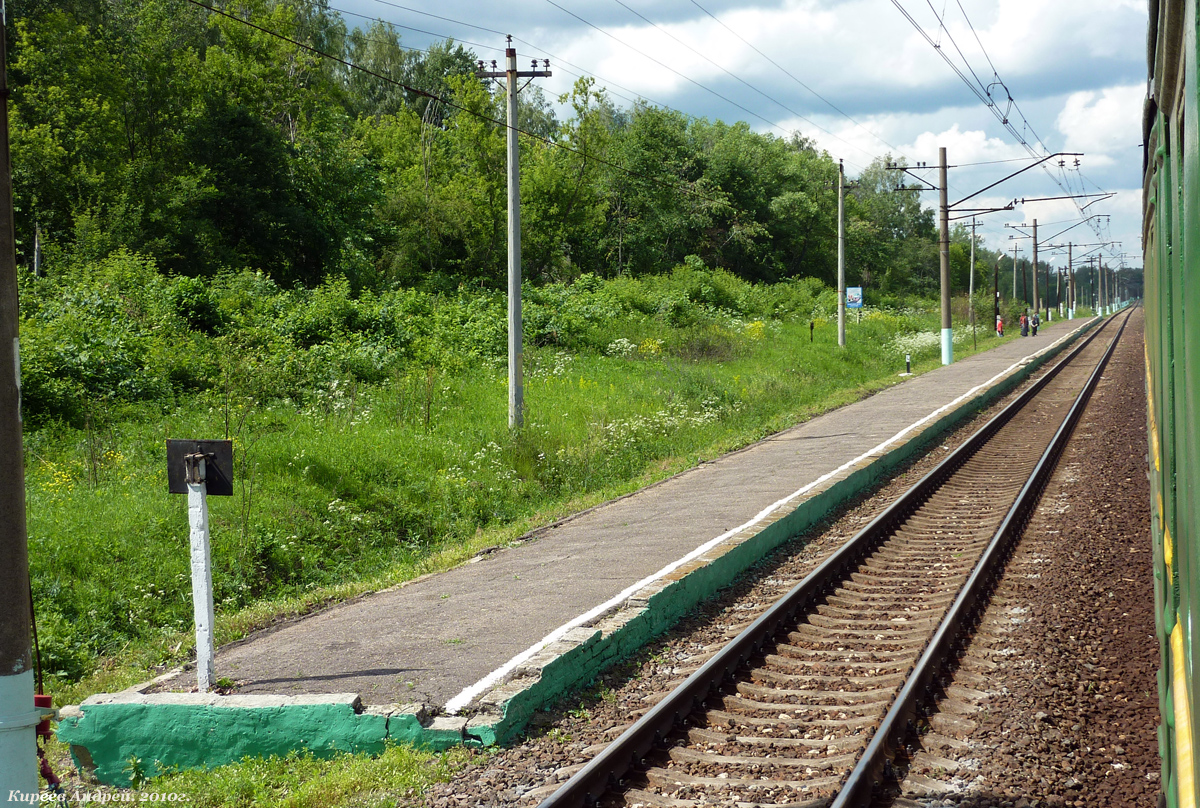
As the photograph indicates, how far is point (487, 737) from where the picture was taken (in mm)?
5660

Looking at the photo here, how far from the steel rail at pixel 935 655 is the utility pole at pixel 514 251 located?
7.70m

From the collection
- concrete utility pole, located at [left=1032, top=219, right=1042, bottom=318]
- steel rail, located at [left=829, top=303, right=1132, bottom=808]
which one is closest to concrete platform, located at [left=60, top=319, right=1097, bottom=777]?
steel rail, located at [left=829, top=303, right=1132, bottom=808]

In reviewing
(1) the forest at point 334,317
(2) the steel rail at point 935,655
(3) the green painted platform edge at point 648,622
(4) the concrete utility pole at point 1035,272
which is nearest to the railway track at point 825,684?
(2) the steel rail at point 935,655

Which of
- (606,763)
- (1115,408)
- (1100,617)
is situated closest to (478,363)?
(1115,408)

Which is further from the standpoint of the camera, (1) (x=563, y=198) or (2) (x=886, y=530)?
(1) (x=563, y=198)

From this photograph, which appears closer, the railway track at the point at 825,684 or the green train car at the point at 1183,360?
the green train car at the point at 1183,360

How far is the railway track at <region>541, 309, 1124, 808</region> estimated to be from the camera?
511 cm

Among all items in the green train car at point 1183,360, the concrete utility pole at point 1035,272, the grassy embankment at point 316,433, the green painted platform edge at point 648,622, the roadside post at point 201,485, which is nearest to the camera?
the green train car at point 1183,360

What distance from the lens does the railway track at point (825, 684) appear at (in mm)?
5113

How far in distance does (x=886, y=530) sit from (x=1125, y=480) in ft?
17.0

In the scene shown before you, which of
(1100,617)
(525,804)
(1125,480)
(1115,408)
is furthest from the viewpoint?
(1115,408)

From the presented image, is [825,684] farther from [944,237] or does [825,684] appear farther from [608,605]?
[944,237]

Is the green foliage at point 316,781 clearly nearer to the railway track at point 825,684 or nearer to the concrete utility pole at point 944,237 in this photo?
the railway track at point 825,684

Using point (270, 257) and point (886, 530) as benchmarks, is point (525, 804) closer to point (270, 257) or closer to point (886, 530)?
point (886, 530)
